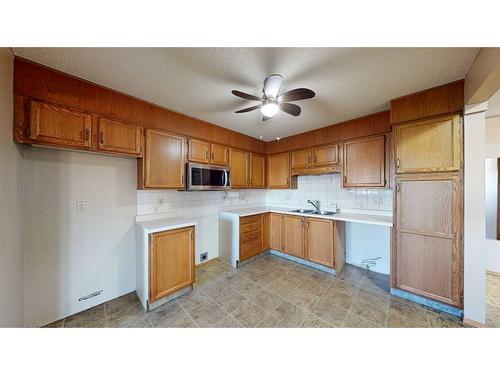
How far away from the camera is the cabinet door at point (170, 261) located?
1.82 meters

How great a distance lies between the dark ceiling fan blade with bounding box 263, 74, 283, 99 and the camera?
1.37m

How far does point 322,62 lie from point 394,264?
2.15 m

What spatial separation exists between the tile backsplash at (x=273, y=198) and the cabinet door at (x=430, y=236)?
0.63m

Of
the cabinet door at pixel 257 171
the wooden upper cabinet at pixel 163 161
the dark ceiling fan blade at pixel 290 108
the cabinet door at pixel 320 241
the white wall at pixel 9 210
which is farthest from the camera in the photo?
the cabinet door at pixel 257 171

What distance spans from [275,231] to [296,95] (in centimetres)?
230

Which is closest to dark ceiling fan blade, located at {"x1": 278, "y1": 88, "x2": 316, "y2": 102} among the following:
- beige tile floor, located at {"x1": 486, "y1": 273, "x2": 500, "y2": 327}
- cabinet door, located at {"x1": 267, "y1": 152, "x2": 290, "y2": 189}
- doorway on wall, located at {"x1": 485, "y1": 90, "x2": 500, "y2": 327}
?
cabinet door, located at {"x1": 267, "y1": 152, "x2": 290, "y2": 189}

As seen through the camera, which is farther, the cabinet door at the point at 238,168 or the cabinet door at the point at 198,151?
the cabinet door at the point at 238,168

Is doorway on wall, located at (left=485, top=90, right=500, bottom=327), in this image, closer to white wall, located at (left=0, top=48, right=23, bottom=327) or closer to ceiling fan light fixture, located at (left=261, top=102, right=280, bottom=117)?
ceiling fan light fixture, located at (left=261, top=102, right=280, bottom=117)

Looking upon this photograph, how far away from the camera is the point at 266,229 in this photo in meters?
3.23

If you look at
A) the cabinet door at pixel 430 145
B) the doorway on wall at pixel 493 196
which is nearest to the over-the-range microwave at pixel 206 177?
the cabinet door at pixel 430 145

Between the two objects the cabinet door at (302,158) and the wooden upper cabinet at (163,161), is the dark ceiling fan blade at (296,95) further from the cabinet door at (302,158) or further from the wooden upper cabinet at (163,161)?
the cabinet door at (302,158)

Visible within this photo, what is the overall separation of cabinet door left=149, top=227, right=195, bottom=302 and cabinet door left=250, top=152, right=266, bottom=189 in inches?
60.9

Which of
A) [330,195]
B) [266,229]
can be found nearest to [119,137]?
[266,229]
